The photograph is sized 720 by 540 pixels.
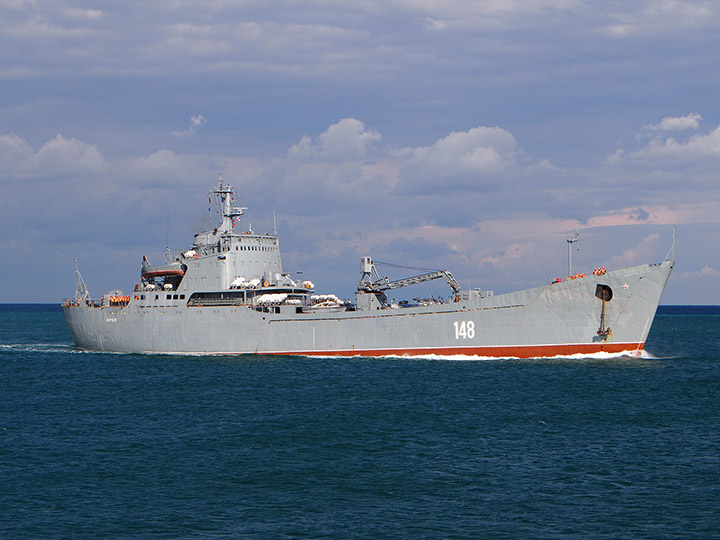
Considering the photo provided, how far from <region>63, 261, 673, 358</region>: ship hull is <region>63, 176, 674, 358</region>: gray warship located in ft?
0.21

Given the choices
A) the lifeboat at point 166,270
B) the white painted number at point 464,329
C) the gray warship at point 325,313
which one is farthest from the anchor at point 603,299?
the lifeboat at point 166,270

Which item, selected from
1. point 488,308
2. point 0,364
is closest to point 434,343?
point 488,308

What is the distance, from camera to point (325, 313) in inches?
1890

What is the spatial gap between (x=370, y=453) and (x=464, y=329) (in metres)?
20.5

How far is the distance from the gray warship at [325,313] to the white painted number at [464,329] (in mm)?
67

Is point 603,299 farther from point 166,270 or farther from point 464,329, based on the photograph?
point 166,270

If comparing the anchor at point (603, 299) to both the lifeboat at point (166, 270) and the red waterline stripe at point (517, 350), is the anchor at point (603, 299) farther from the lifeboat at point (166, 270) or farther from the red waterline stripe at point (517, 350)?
the lifeboat at point (166, 270)

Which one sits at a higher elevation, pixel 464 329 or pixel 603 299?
pixel 603 299

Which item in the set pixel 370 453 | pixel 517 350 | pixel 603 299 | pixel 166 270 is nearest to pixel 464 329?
pixel 517 350

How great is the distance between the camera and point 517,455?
2484cm

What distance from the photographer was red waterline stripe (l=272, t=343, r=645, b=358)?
142ft

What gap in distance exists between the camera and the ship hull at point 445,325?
139 feet

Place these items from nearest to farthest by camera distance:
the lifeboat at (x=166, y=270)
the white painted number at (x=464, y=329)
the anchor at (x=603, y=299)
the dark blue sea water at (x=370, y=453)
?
the dark blue sea water at (x=370, y=453) < the anchor at (x=603, y=299) < the white painted number at (x=464, y=329) < the lifeboat at (x=166, y=270)

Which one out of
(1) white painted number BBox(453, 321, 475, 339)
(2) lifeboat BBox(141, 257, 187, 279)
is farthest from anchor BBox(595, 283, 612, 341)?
(2) lifeboat BBox(141, 257, 187, 279)
